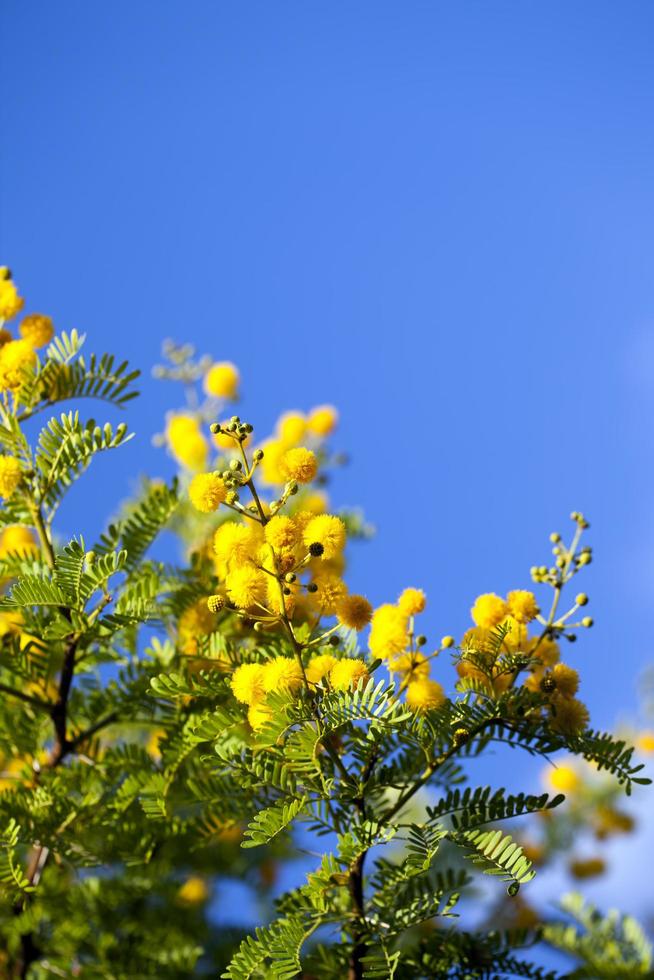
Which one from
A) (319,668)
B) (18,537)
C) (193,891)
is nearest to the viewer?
(319,668)

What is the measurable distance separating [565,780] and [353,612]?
337 centimetres

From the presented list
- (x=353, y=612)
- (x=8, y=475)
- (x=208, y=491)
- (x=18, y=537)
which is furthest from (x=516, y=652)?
(x=18, y=537)

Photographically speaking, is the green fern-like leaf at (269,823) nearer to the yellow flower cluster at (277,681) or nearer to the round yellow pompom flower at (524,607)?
the yellow flower cluster at (277,681)

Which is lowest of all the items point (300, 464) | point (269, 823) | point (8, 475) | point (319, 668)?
point (269, 823)

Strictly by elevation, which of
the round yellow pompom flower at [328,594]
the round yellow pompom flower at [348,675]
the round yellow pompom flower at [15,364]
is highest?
the round yellow pompom flower at [15,364]

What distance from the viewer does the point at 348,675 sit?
210 centimetres

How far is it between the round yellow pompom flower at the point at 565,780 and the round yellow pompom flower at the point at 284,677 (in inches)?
136

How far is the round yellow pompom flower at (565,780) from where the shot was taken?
5207 millimetres

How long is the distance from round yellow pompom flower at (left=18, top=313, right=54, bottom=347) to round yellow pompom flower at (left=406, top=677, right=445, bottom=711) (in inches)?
58.2

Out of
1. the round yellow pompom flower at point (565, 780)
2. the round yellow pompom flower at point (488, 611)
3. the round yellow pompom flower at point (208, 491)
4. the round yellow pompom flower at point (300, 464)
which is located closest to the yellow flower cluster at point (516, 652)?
the round yellow pompom flower at point (488, 611)

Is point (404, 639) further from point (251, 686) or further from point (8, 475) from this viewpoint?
point (8, 475)

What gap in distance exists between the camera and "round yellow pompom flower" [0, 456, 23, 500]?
2746 millimetres

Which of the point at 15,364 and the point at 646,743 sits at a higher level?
the point at 646,743

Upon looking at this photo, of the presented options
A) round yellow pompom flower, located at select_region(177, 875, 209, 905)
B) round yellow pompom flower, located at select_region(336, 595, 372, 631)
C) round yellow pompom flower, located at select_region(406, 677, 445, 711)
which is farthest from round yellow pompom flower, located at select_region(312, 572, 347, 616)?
round yellow pompom flower, located at select_region(177, 875, 209, 905)
